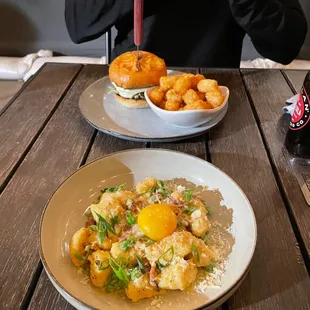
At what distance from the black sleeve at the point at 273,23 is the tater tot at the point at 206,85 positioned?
461 mm

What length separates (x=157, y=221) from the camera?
67cm

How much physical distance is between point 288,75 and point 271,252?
31.7 inches

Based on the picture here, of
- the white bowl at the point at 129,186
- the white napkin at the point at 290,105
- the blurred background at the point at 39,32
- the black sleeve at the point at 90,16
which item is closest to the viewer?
the white bowl at the point at 129,186

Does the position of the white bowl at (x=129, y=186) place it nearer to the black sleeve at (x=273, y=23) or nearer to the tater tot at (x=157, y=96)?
the tater tot at (x=157, y=96)

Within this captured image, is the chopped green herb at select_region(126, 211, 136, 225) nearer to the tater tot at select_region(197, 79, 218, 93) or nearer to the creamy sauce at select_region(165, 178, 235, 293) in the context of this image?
the creamy sauce at select_region(165, 178, 235, 293)

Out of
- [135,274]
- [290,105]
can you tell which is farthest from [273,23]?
[135,274]

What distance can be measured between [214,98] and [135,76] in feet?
0.67

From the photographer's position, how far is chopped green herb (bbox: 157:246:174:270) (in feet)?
2.03

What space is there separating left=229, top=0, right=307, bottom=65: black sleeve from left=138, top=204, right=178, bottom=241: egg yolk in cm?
92

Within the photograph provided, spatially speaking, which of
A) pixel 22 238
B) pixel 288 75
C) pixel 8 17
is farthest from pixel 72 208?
pixel 8 17

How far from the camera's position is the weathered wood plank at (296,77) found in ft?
4.31

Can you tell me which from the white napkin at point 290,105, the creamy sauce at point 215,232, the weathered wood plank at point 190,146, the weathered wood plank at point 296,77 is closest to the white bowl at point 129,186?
the creamy sauce at point 215,232

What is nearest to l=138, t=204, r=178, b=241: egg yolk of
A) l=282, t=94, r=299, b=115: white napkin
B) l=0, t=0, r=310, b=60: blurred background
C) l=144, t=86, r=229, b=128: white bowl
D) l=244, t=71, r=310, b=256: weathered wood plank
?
l=244, t=71, r=310, b=256: weathered wood plank

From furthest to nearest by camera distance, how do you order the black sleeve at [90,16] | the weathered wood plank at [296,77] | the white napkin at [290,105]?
the black sleeve at [90,16] → the weathered wood plank at [296,77] → the white napkin at [290,105]
